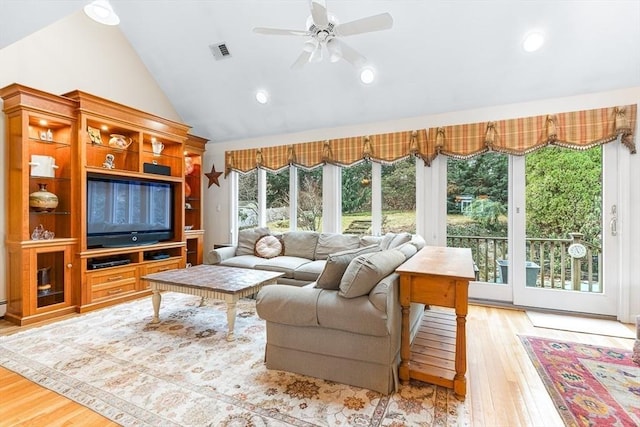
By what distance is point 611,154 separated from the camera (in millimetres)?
3258

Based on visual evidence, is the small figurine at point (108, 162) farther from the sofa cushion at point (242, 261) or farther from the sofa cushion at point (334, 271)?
the sofa cushion at point (334, 271)

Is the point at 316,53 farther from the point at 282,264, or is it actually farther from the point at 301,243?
the point at 301,243

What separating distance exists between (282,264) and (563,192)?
339 cm

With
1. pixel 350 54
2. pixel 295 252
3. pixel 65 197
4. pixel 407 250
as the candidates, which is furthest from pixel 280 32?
pixel 65 197

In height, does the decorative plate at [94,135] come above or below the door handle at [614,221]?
above

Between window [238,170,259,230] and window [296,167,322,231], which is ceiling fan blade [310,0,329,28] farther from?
window [238,170,259,230]

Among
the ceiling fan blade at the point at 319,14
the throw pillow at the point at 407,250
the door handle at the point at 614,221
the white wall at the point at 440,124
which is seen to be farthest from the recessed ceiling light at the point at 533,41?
the throw pillow at the point at 407,250

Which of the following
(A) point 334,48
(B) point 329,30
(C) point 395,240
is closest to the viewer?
(B) point 329,30

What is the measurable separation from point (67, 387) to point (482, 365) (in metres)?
2.85

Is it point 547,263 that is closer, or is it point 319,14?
point 319,14

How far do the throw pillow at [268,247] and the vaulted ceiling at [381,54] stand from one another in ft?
5.80

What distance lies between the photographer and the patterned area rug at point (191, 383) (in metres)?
1.70

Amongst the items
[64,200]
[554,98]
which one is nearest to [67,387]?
[64,200]

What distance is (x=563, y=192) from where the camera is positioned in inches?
137
